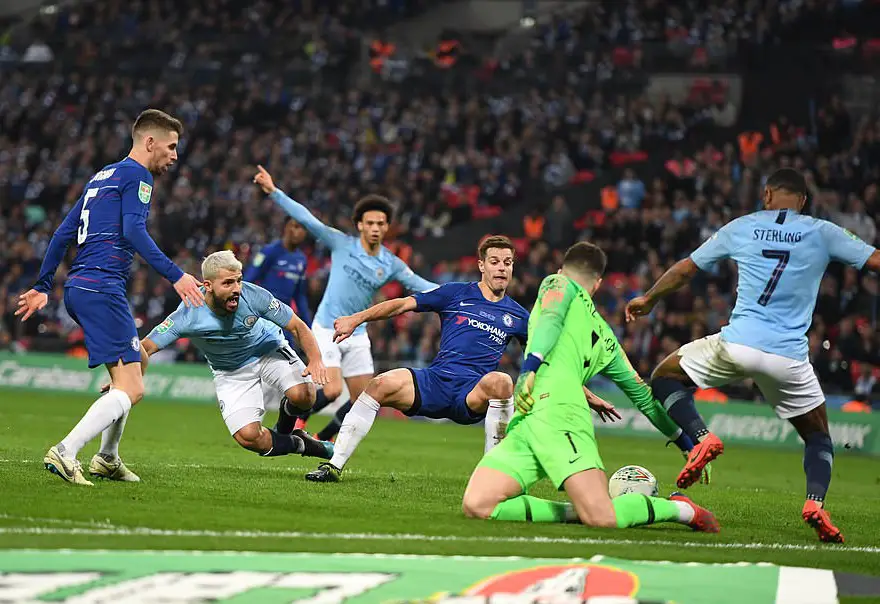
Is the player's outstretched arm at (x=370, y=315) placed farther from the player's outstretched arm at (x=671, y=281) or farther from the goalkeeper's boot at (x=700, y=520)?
the goalkeeper's boot at (x=700, y=520)

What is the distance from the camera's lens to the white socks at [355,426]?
35.0 feet

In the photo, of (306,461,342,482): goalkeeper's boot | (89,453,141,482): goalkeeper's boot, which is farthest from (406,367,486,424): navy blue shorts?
(89,453,141,482): goalkeeper's boot

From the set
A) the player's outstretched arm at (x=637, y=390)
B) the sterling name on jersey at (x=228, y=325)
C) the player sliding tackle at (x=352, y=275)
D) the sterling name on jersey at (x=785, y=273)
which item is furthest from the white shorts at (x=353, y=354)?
the sterling name on jersey at (x=785, y=273)

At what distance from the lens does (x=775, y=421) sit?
20703 mm

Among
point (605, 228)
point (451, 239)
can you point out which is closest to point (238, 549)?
point (605, 228)

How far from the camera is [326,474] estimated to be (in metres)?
10.8

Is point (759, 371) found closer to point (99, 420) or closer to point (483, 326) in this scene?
point (483, 326)

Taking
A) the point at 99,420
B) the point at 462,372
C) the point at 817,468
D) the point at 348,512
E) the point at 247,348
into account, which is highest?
the point at 247,348

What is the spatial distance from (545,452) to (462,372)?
2746 mm

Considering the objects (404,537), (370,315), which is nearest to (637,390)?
(370,315)

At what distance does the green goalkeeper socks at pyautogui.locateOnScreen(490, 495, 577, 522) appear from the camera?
8641 millimetres

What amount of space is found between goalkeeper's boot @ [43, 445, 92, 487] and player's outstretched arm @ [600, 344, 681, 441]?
373 cm

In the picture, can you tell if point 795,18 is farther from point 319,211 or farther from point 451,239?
point 319,211

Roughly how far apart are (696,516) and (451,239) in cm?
2020
